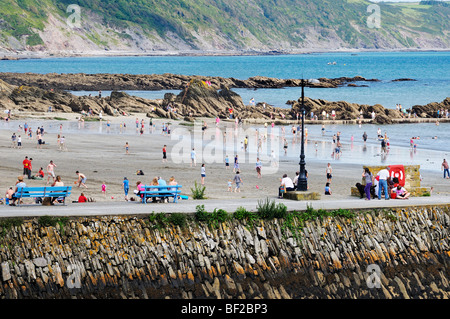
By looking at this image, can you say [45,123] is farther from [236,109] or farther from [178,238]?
[178,238]

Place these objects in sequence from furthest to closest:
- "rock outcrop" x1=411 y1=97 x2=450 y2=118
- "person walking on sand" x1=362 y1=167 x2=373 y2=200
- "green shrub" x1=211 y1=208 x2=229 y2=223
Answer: "rock outcrop" x1=411 y1=97 x2=450 y2=118 → "person walking on sand" x1=362 y1=167 x2=373 y2=200 → "green shrub" x1=211 y1=208 x2=229 y2=223

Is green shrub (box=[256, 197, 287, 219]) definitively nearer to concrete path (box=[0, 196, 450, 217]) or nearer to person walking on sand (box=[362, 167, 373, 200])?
concrete path (box=[0, 196, 450, 217])

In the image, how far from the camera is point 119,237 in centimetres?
1831

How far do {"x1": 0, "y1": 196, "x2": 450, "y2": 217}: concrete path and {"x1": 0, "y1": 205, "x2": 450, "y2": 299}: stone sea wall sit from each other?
0.67m

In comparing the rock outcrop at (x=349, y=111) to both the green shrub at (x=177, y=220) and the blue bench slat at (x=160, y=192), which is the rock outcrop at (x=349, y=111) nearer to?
the blue bench slat at (x=160, y=192)

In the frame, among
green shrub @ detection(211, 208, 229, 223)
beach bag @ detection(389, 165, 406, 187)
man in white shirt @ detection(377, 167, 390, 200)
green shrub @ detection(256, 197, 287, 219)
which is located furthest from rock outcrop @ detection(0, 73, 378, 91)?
green shrub @ detection(211, 208, 229, 223)

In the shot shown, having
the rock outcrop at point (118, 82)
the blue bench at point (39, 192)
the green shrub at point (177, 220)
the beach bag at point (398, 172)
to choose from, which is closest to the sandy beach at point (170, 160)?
the beach bag at point (398, 172)

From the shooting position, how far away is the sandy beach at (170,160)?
3147 centimetres

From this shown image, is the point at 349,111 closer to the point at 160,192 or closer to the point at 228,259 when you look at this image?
the point at 160,192

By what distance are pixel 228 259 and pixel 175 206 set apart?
3027 millimetres

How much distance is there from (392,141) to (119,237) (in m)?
41.6

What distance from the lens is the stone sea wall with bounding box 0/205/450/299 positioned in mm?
17359

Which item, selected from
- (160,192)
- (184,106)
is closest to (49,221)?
(160,192)
